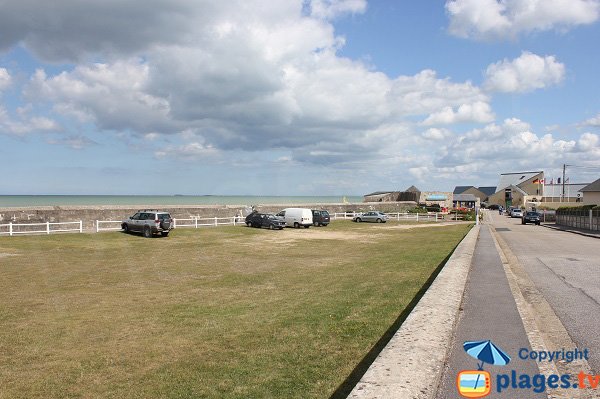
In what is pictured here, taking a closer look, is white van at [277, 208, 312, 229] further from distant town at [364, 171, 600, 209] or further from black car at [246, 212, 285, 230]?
distant town at [364, 171, 600, 209]

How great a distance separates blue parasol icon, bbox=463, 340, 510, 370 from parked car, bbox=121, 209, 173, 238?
92.0 ft

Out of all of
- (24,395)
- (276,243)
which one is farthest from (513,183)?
(24,395)

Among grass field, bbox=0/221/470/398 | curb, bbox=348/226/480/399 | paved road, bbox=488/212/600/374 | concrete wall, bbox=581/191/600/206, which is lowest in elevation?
grass field, bbox=0/221/470/398

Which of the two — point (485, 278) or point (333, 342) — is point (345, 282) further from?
point (333, 342)

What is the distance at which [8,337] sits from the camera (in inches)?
308

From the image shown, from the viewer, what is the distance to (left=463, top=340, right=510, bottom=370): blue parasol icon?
4.86m

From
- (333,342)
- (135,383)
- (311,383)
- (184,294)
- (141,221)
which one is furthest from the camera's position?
(141,221)

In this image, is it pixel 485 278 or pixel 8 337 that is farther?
pixel 485 278

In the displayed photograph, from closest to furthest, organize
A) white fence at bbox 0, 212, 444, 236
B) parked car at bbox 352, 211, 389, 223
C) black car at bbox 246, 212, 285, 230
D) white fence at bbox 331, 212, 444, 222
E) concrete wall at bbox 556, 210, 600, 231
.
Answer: white fence at bbox 0, 212, 444, 236 < concrete wall at bbox 556, 210, 600, 231 < black car at bbox 246, 212, 285, 230 < parked car at bbox 352, 211, 389, 223 < white fence at bbox 331, 212, 444, 222

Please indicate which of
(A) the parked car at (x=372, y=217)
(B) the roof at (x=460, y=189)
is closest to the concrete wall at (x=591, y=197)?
(A) the parked car at (x=372, y=217)

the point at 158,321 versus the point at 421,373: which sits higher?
the point at 421,373

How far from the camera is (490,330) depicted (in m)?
6.02

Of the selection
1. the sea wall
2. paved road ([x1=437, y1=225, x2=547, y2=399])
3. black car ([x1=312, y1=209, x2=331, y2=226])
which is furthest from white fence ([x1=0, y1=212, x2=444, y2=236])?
paved road ([x1=437, y1=225, x2=547, y2=399])

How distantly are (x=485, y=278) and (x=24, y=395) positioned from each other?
30.9ft
